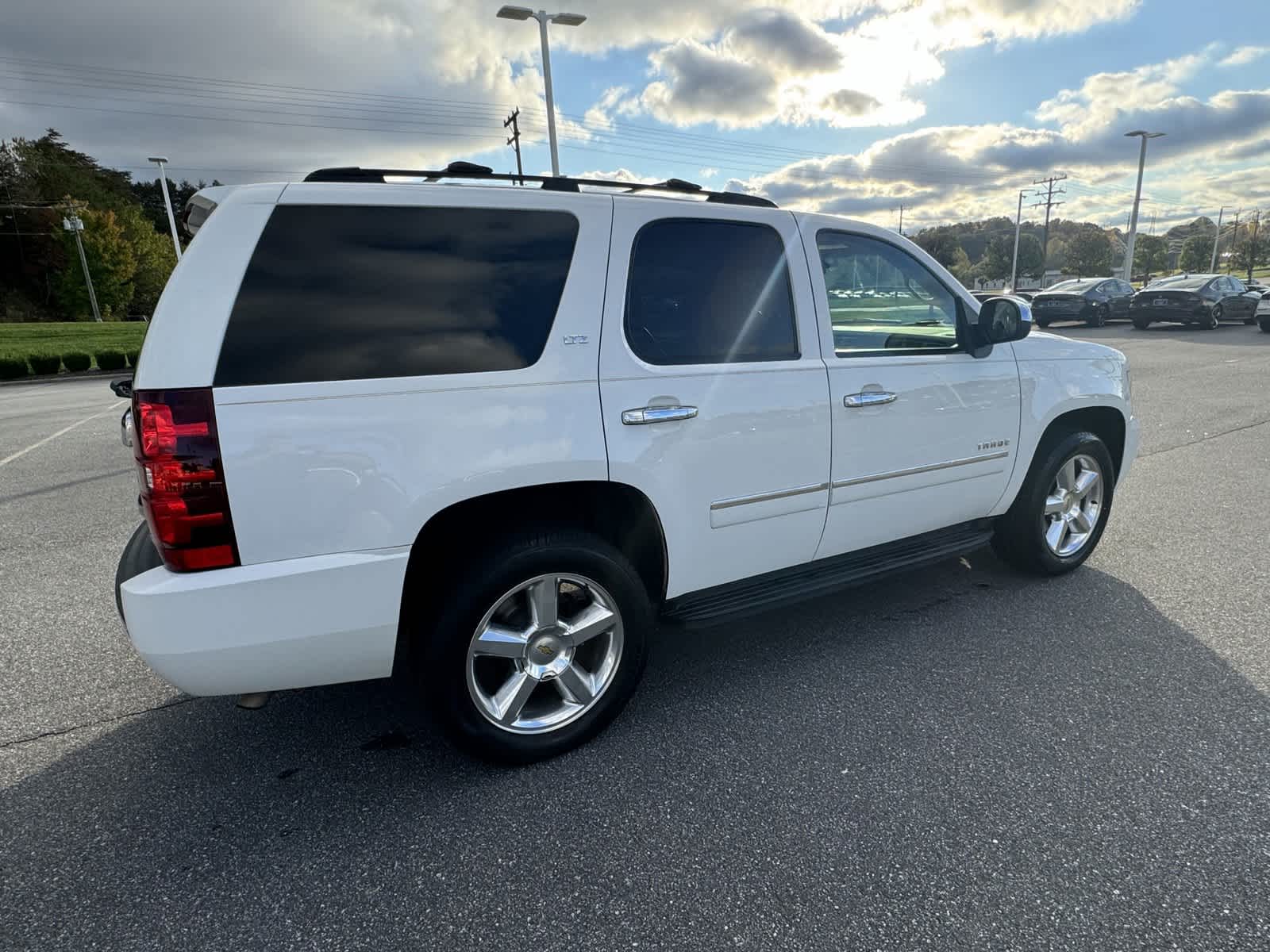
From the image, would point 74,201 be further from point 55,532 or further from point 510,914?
point 510,914

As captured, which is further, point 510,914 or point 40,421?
point 40,421

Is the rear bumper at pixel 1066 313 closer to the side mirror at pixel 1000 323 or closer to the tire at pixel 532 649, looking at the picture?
the side mirror at pixel 1000 323

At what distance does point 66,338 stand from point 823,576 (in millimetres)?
42376

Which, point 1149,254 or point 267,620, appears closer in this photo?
point 267,620

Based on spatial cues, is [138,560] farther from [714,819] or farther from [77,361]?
[77,361]

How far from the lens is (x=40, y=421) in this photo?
37.0 ft

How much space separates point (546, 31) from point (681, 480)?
678 inches

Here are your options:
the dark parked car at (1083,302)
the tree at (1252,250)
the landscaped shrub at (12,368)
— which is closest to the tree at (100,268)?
the landscaped shrub at (12,368)

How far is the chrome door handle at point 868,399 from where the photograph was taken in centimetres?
297

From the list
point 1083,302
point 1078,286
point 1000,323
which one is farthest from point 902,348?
point 1078,286

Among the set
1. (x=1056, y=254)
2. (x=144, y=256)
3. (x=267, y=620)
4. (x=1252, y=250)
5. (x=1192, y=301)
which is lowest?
(x=1192, y=301)

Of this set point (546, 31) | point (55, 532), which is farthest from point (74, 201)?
point (55, 532)

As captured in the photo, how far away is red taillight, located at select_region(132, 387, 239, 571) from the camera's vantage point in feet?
6.43

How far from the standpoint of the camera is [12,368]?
21.0m
